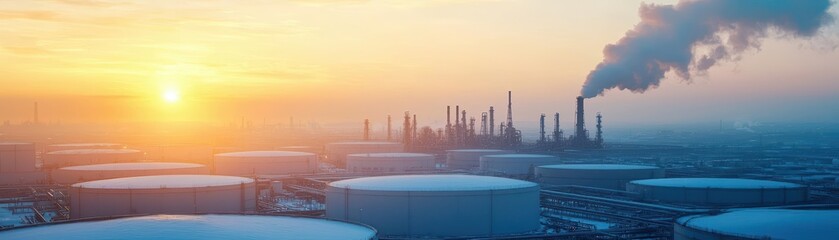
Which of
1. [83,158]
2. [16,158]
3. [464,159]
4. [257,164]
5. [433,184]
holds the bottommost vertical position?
[464,159]

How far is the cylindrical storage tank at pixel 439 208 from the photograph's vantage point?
3017 centimetres

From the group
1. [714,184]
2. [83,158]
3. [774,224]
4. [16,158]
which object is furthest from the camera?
[83,158]

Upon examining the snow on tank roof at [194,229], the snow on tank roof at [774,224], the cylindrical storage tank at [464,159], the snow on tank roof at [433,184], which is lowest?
the cylindrical storage tank at [464,159]

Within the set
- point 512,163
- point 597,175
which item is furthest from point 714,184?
point 512,163

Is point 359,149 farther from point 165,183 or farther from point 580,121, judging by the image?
point 165,183

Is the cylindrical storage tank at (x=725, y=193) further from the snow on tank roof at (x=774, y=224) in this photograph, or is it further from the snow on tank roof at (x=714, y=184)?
the snow on tank roof at (x=774, y=224)

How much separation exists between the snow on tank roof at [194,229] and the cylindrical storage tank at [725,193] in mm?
19334

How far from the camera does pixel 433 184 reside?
3161cm

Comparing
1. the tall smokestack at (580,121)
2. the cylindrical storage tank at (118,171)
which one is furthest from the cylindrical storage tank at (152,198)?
the tall smokestack at (580,121)

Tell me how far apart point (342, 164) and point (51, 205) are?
3747 cm

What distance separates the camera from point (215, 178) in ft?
125

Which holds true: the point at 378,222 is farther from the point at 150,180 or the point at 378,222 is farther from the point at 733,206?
the point at 733,206

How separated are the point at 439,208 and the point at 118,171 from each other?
24.4m

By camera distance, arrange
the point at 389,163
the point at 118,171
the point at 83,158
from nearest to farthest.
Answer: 1. the point at 118,171
2. the point at 389,163
3. the point at 83,158
